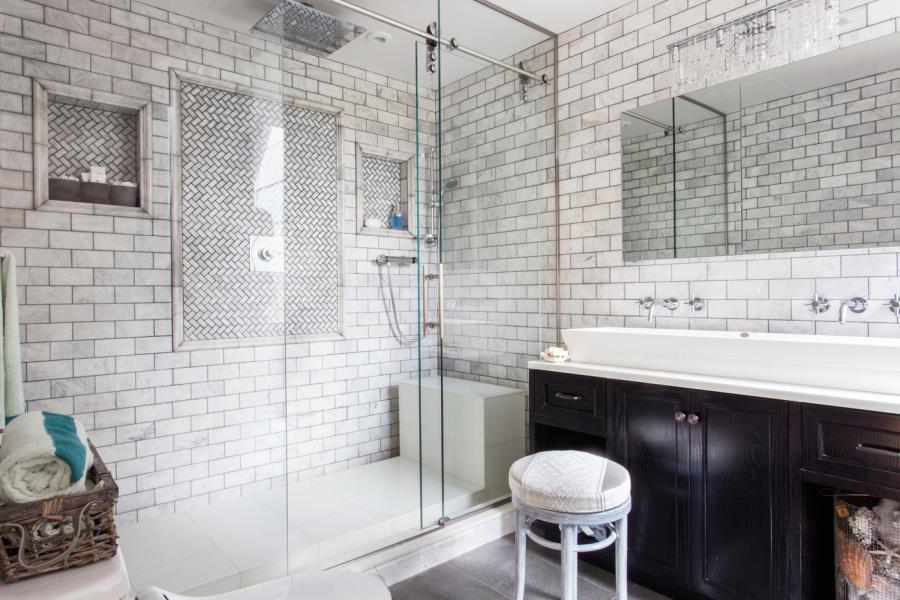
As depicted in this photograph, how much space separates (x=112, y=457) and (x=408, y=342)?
6.03 ft

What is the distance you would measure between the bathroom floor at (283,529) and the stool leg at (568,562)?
112 cm

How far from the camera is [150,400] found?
3.27m

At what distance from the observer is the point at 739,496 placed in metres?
2.19

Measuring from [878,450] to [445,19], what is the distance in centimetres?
296

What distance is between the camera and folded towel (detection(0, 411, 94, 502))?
3.51 feet

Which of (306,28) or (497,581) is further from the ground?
(306,28)

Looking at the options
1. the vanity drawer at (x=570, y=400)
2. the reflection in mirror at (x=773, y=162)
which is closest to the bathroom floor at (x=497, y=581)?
the vanity drawer at (x=570, y=400)

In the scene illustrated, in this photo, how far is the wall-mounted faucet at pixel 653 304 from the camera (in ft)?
9.75

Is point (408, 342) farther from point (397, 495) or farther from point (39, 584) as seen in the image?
point (39, 584)

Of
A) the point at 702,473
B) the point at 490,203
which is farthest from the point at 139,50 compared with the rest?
the point at 702,473

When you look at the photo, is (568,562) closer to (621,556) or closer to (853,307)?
(621,556)

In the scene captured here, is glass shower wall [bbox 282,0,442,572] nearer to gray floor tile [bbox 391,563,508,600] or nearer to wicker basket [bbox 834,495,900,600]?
gray floor tile [bbox 391,563,508,600]

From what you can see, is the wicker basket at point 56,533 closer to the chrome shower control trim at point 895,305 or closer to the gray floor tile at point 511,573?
the gray floor tile at point 511,573

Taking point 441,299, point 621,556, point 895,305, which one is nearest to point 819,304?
point 895,305
